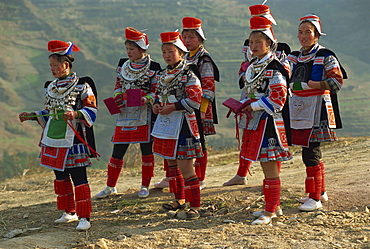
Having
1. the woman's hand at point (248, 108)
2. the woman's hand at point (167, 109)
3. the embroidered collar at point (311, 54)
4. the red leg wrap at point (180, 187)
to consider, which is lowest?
the red leg wrap at point (180, 187)

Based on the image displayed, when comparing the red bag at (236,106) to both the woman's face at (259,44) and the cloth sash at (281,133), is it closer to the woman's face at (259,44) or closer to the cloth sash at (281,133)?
the cloth sash at (281,133)

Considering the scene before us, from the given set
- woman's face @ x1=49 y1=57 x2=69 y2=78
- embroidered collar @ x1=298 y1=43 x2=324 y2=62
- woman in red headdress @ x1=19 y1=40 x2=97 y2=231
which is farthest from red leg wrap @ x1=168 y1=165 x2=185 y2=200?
embroidered collar @ x1=298 y1=43 x2=324 y2=62

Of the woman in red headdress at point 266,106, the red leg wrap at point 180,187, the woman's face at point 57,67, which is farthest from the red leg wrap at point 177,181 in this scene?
the woman's face at point 57,67

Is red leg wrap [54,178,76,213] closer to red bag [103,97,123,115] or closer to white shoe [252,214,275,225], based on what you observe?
red bag [103,97,123,115]

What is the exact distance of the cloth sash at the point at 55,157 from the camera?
530 cm

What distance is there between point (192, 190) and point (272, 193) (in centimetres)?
90

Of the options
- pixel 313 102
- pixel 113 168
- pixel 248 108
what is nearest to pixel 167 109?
pixel 248 108

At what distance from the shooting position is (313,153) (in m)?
5.55

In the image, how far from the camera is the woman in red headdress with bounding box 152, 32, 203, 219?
535 centimetres

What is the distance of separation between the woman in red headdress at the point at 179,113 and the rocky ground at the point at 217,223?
484 mm

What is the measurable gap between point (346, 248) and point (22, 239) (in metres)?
3.10

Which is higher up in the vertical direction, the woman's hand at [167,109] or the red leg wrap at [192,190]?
the woman's hand at [167,109]

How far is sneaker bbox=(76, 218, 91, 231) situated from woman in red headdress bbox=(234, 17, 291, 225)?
1.74m

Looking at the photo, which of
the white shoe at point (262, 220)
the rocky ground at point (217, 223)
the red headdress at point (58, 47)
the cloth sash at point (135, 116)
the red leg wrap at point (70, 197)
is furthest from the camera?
the cloth sash at point (135, 116)
